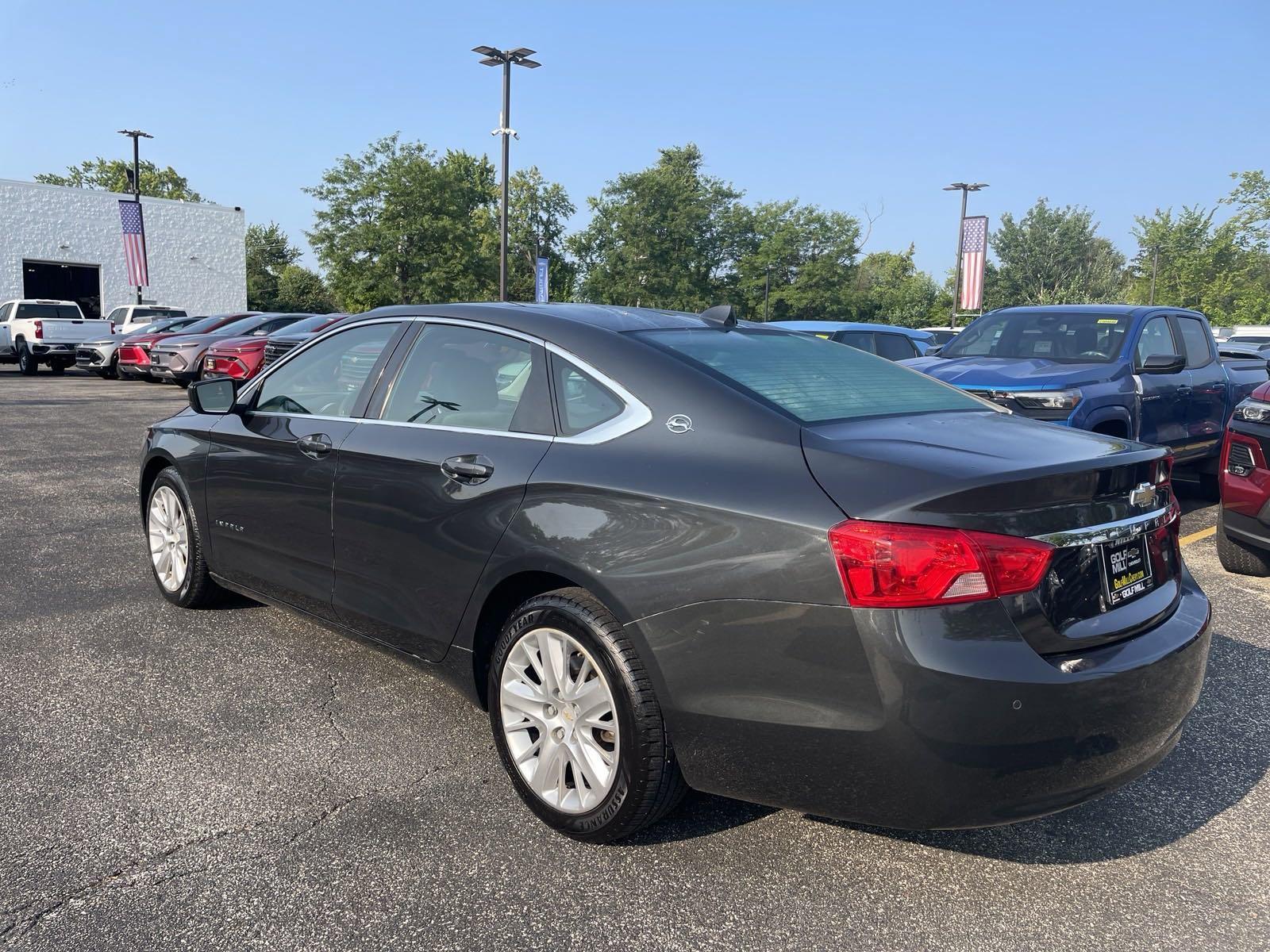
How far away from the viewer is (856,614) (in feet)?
7.77

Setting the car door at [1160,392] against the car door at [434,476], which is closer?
the car door at [434,476]

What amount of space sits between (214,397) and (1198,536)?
6849 mm

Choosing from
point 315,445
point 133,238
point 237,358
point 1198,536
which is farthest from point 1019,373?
point 133,238

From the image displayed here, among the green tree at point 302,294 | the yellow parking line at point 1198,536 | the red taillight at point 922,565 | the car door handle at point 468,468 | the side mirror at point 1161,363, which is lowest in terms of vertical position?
the yellow parking line at point 1198,536

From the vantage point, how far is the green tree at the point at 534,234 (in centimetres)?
7444

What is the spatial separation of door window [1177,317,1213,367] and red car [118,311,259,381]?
1734cm

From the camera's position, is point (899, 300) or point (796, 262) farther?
point (899, 300)

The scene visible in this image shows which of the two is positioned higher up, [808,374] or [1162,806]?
[808,374]

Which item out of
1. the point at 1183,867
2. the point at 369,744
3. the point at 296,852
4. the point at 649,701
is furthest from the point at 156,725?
the point at 1183,867

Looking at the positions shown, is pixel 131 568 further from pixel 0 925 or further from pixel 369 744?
pixel 0 925

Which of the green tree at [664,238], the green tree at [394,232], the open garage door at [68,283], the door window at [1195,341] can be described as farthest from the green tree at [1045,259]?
the door window at [1195,341]

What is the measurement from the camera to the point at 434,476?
338 cm

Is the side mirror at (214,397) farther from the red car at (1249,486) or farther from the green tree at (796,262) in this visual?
the green tree at (796,262)

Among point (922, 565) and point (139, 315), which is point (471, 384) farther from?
point (139, 315)
